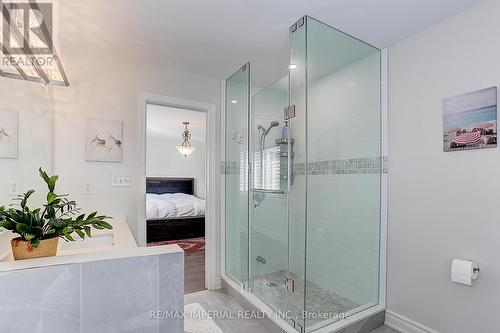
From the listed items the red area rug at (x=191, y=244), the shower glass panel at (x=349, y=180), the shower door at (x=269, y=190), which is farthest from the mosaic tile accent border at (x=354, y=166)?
the red area rug at (x=191, y=244)

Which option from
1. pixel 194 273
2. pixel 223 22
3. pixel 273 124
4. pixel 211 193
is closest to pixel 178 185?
pixel 194 273

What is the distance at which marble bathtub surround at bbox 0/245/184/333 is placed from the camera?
899 millimetres

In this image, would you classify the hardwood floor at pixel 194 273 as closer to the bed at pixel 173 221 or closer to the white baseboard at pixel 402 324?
the bed at pixel 173 221

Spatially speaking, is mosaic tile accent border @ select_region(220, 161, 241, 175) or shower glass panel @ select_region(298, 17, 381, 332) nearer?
shower glass panel @ select_region(298, 17, 381, 332)

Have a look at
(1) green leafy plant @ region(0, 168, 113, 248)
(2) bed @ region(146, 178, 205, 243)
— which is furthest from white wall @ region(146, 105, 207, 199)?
(1) green leafy plant @ region(0, 168, 113, 248)

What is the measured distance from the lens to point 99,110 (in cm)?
241

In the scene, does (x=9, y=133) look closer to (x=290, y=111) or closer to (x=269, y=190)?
(x=290, y=111)

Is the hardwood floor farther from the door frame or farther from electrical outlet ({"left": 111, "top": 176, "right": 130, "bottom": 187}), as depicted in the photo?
electrical outlet ({"left": 111, "top": 176, "right": 130, "bottom": 187})

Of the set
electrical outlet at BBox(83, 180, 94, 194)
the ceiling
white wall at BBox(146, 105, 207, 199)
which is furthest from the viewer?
white wall at BBox(146, 105, 207, 199)

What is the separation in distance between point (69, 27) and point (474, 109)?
9.35 ft

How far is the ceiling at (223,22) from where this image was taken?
1711 mm

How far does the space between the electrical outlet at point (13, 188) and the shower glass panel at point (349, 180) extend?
2041 mm

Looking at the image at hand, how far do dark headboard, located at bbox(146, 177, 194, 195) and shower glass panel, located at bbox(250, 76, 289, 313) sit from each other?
4984 mm

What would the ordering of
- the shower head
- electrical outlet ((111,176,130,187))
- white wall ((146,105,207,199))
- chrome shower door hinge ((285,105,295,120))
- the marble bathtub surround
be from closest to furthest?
1. the marble bathtub surround
2. chrome shower door hinge ((285,105,295,120))
3. electrical outlet ((111,176,130,187))
4. the shower head
5. white wall ((146,105,207,199))
